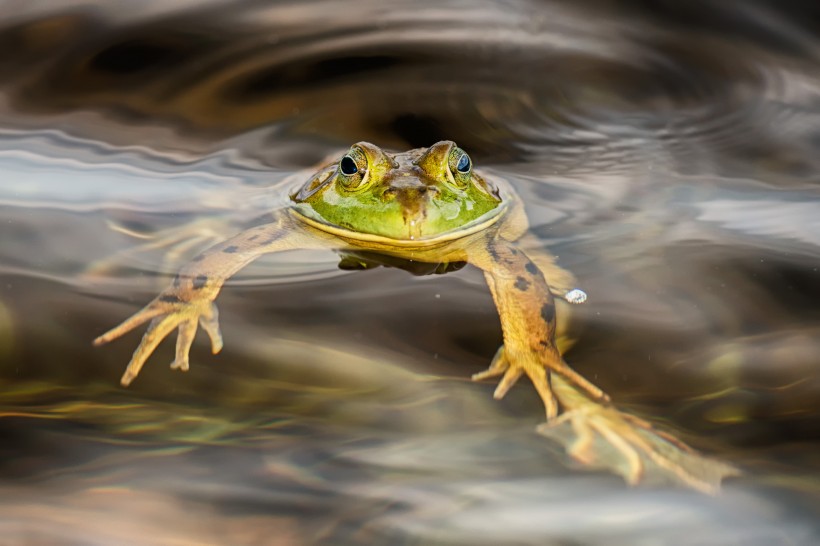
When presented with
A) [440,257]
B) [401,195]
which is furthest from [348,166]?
[440,257]

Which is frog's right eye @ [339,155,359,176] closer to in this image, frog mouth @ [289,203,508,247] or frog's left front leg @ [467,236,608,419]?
frog mouth @ [289,203,508,247]

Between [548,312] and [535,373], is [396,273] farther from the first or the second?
[535,373]

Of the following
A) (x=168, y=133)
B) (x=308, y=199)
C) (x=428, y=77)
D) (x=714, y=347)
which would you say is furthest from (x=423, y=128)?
(x=714, y=347)

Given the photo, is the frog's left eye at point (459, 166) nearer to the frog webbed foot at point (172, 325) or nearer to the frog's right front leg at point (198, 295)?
the frog's right front leg at point (198, 295)

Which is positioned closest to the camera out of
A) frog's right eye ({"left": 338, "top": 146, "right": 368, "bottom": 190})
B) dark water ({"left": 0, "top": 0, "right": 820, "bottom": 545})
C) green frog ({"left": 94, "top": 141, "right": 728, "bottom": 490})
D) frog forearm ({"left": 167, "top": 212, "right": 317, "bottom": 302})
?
dark water ({"left": 0, "top": 0, "right": 820, "bottom": 545})

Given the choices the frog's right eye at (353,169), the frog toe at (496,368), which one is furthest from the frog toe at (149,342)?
the frog toe at (496,368)

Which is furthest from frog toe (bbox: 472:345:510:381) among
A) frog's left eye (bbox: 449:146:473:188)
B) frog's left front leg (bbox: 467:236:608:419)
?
frog's left eye (bbox: 449:146:473:188)

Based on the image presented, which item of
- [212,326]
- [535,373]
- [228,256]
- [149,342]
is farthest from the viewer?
[228,256]

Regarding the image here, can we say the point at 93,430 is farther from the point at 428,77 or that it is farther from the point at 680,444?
the point at 428,77
